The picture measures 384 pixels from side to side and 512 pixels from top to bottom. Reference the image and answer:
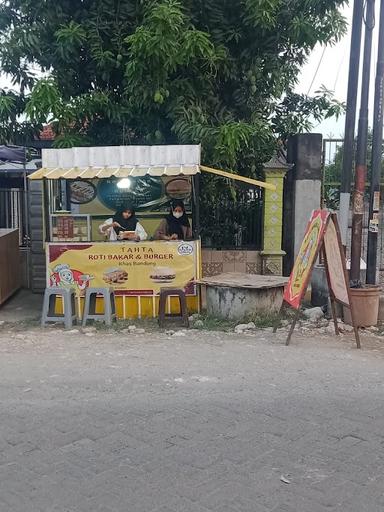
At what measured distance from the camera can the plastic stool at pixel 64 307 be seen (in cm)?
763

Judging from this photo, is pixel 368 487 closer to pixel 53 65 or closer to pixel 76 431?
pixel 76 431

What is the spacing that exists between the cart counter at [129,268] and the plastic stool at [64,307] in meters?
0.30

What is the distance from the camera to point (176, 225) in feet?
30.6

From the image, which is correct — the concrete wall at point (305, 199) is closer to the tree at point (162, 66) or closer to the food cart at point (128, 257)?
the tree at point (162, 66)

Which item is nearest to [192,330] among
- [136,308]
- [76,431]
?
[136,308]

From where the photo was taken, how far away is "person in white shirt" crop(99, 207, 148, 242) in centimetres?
840

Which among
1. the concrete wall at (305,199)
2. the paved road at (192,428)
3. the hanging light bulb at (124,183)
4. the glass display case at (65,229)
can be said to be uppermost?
the hanging light bulb at (124,183)

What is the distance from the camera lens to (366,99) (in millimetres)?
7934

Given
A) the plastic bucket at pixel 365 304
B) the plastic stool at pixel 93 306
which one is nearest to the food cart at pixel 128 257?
the plastic stool at pixel 93 306

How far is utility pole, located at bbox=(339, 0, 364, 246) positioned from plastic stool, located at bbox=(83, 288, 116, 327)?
3.47 metres

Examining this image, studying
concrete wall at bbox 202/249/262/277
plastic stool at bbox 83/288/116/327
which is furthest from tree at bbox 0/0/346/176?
plastic stool at bbox 83/288/116/327

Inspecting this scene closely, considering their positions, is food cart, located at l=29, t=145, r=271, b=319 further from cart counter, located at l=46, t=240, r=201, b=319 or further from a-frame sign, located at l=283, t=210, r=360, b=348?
a-frame sign, located at l=283, t=210, r=360, b=348

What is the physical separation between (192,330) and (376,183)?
3510 mm

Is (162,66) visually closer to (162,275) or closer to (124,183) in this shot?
(124,183)
